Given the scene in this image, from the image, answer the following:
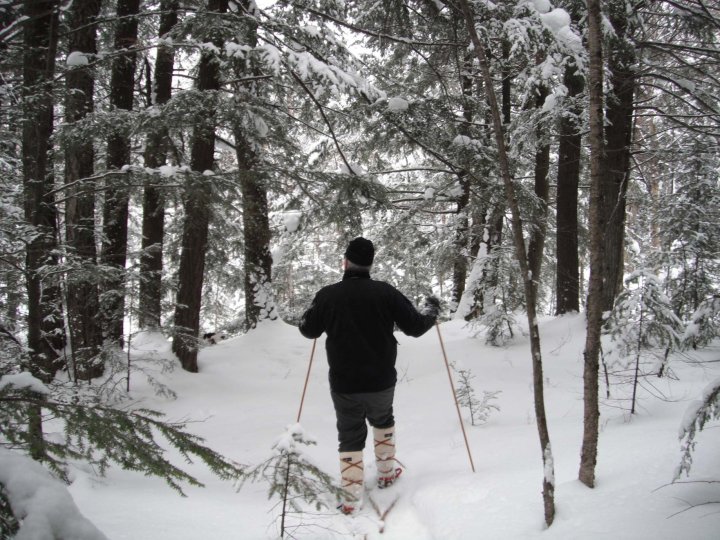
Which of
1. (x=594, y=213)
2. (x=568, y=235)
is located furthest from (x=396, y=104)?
(x=568, y=235)

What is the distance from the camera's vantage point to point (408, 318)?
3.96m

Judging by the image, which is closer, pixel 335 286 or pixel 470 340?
pixel 335 286

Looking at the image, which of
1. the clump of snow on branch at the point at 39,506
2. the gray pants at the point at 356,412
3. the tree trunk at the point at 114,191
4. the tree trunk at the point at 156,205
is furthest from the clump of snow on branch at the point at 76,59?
the clump of snow on branch at the point at 39,506

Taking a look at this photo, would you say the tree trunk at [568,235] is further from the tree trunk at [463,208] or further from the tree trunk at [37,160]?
the tree trunk at [37,160]

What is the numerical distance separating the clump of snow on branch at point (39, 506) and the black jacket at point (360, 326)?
8.99 feet

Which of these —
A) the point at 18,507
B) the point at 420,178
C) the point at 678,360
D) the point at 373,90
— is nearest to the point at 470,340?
the point at 678,360

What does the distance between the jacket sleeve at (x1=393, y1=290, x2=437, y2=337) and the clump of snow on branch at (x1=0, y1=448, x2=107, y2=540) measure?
296cm

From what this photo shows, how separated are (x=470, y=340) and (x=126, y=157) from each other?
6564mm

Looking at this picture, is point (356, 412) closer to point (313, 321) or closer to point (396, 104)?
point (313, 321)

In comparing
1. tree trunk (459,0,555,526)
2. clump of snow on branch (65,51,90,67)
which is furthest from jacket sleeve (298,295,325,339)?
clump of snow on branch (65,51,90,67)

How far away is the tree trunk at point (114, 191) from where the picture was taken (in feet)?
19.9

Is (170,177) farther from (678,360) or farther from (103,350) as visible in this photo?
(678,360)

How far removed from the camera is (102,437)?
177cm

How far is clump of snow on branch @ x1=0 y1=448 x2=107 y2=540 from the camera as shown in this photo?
1063mm
